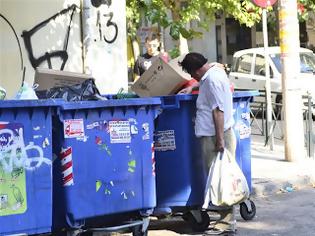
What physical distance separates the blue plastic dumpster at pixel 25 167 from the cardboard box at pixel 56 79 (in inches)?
39.7

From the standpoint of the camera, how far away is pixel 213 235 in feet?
21.6

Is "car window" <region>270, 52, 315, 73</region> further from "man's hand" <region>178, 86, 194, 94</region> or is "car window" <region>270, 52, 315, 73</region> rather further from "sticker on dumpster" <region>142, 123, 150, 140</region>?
"sticker on dumpster" <region>142, 123, 150, 140</region>

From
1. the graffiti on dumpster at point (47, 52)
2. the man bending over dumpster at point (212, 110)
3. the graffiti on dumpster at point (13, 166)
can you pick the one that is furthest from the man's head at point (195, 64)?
the graffiti on dumpster at point (47, 52)

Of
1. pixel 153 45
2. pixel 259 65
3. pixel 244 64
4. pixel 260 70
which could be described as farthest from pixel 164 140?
pixel 244 64

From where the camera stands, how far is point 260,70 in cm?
1852

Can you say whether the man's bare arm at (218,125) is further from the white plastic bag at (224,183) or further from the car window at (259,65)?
the car window at (259,65)

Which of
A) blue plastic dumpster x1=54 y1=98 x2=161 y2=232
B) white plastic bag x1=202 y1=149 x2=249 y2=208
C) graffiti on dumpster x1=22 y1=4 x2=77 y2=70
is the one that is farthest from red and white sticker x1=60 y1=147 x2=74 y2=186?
graffiti on dumpster x1=22 y1=4 x2=77 y2=70

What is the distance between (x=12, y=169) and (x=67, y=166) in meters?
0.48

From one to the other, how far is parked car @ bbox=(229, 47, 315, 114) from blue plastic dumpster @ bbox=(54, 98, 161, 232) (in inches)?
451

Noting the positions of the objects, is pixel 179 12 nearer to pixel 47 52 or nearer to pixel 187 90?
pixel 47 52

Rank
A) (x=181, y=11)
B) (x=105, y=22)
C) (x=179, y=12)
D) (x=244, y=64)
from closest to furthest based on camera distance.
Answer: (x=105, y=22) → (x=179, y=12) → (x=181, y=11) → (x=244, y=64)

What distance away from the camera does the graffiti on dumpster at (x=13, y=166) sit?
5164mm

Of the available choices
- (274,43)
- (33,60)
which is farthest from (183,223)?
(274,43)

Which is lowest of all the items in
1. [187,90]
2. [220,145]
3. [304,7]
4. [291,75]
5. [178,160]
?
[178,160]
